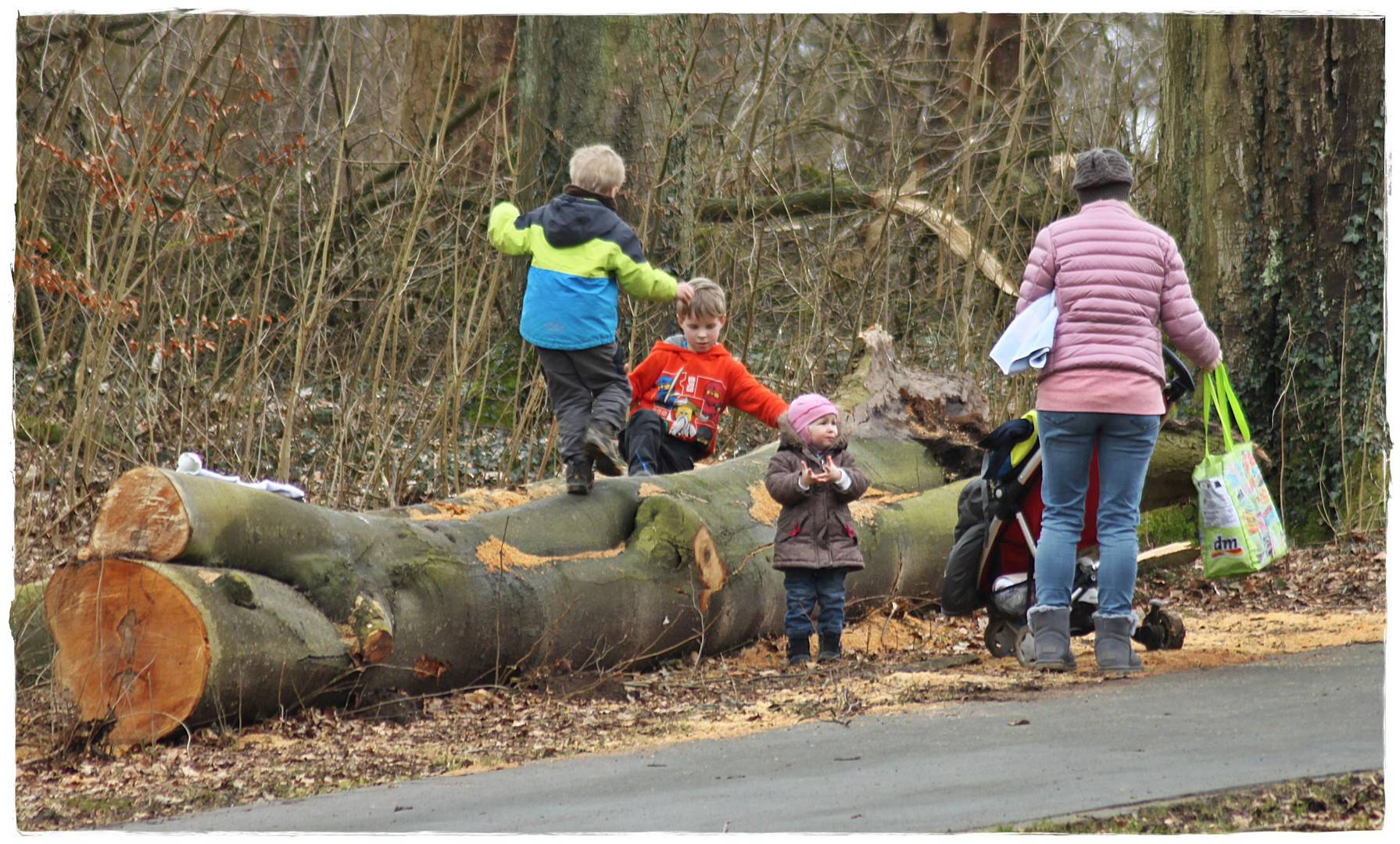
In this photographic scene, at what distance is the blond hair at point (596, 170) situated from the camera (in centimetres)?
616

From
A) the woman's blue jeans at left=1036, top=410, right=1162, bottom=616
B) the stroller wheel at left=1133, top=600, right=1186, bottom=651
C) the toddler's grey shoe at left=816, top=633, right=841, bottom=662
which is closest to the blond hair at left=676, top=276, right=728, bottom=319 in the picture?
the toddler's grey shoe at left=816, top=633, right=841, bottom=662

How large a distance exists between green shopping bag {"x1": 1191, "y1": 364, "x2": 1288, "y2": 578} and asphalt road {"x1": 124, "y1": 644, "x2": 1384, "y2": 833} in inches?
28.3

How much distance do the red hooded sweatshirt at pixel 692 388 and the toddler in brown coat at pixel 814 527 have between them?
783 millimetres

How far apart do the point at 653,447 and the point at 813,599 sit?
1388mm

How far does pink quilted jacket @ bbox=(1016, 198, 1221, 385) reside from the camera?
5078mm

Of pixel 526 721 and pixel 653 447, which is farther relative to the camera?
pixel 653 447

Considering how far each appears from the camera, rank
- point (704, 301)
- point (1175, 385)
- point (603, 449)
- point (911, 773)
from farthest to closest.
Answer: point (704, 301) < point (603, 449) < point (1175, 385) < point (911, 773)

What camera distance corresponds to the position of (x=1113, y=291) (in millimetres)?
5086

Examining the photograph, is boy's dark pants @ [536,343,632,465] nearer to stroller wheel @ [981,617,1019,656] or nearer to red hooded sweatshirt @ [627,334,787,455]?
red hooded sweatshirt @ [627,334,787,455]

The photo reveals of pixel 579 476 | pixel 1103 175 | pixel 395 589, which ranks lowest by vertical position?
pixel 395 589

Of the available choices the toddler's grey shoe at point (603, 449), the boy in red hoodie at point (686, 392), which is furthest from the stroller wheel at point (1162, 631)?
the toddler's grey shoe at point (603, 449)

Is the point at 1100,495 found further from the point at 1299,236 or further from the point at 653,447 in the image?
the point at 1299,236

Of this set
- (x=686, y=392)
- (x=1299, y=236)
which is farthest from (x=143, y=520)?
(x=1299, y=236)

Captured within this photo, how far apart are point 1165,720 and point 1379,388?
5.24 meters
